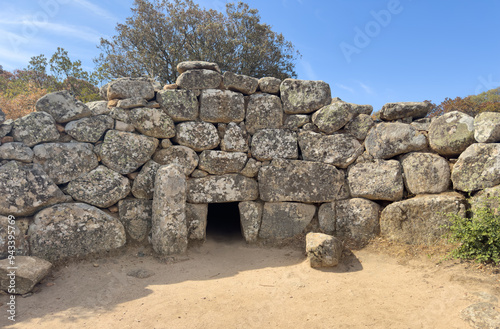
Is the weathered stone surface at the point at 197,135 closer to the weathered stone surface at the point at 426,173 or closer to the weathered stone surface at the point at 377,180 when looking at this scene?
the weathered stone surface at the point at 377,180

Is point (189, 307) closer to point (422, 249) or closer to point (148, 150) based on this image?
point (148, 150)

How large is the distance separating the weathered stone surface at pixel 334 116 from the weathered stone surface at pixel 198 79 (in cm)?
193

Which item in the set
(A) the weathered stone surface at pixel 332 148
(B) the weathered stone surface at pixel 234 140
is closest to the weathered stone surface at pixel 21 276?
(B) the weathered stone surface at pixel 234 140

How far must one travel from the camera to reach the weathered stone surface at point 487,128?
4562 mm

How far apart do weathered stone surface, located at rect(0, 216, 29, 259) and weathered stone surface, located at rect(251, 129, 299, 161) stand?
362 cm

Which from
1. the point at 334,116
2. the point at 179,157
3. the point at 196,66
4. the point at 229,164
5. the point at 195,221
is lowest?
the point at 195,221

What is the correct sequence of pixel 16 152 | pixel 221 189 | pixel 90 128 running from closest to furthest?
pixel 16 152
pixel 90 128
pixel 221 189

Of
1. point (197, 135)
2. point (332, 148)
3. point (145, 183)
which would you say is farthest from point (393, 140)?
point (145, 183)

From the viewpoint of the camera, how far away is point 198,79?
217 inches

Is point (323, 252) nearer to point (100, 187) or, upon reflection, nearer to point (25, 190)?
point (100, 187)

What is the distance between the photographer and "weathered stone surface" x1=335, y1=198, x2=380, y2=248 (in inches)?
203

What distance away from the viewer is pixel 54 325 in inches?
124

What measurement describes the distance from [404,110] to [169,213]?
13.8 ft

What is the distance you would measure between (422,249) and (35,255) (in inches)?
219
